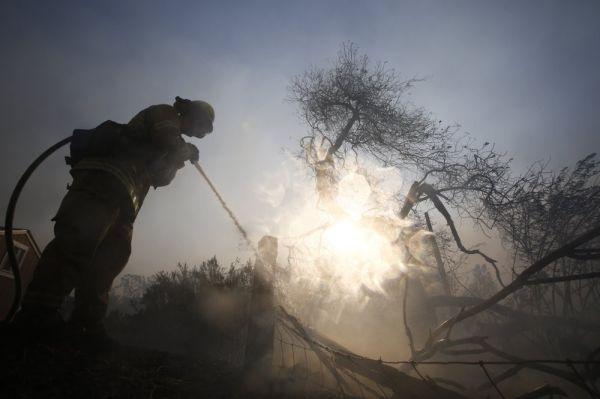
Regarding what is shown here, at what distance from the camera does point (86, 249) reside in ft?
7.91

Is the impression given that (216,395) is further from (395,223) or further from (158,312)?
(158,312)

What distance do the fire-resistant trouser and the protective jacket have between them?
87 mm

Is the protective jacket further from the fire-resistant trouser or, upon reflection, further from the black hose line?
the black hose line

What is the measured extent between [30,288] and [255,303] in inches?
94.9

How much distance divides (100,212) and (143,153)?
81 centimetres

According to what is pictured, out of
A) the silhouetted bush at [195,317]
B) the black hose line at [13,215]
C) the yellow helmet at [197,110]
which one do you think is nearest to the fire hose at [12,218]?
the black hose line at [13,215]

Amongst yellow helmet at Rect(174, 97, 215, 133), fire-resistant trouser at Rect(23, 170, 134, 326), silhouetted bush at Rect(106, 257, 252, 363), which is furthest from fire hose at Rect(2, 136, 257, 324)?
silhouetted bush at Rect(106, 257, 252, 363)

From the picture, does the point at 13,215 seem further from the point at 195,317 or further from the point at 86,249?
the point at 195,317

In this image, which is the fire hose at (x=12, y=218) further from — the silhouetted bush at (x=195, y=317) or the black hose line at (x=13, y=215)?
the silhouetted bush at (x=195, y=317)

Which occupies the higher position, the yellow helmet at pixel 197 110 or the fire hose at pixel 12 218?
the yellow helmet at pixel 197 110

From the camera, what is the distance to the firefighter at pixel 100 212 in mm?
2238

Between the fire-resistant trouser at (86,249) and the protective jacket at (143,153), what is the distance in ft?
0.29

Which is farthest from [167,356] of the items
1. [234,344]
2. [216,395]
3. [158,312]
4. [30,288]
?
[158,312]

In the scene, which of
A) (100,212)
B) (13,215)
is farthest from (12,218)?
(100,212)
